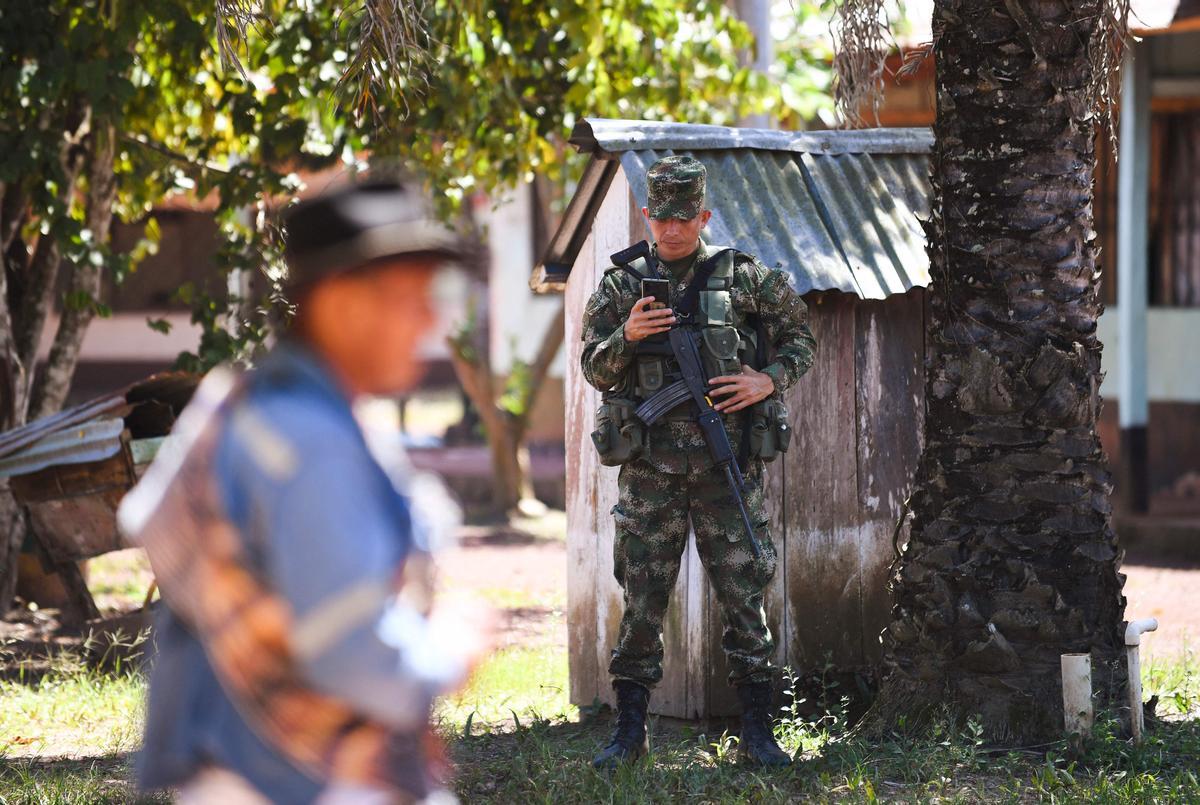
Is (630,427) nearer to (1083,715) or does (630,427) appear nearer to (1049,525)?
(1049,525)

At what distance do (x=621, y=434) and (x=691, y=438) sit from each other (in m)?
0.24

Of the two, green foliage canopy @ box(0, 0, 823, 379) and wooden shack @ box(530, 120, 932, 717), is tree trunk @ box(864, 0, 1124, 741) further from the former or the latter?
green foliage canopy @ box(0, 0, 823, 379)

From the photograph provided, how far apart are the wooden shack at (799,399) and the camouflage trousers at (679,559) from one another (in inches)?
23.1

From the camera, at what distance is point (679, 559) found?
5.05m

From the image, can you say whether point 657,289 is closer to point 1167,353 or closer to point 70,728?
point 70,728

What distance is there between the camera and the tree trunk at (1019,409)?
499 centimetres

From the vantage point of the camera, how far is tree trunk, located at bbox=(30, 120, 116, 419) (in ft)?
27.5

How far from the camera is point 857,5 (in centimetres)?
615

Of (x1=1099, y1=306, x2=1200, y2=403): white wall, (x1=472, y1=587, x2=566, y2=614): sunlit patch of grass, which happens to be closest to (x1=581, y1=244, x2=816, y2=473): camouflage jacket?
(x1=472, y1=587, x2=566, y2=614): sunlit patch of grass

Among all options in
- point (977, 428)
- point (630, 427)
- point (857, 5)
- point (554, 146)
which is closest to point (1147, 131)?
point (554, 146)

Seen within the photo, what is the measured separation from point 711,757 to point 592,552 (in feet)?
3.92

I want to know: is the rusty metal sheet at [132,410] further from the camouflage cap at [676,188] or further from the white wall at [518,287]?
the white wall at [518,287]

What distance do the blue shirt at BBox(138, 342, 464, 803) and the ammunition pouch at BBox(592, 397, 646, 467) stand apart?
3.00 m

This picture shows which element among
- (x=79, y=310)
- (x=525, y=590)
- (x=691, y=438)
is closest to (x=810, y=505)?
(x=691, y=438)
